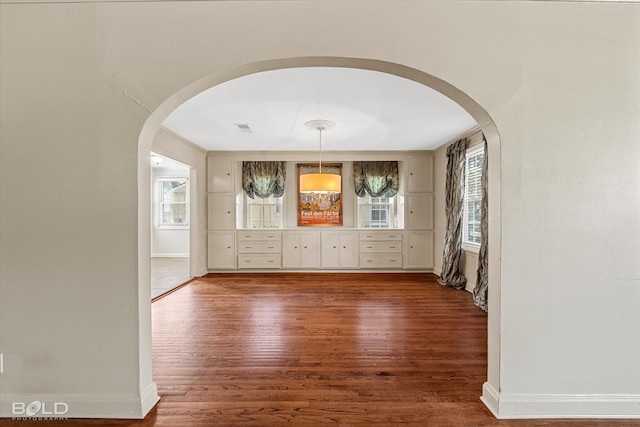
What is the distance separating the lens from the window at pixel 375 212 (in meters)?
6.35

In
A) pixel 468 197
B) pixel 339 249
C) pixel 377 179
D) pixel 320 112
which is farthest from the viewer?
pixel 377 179

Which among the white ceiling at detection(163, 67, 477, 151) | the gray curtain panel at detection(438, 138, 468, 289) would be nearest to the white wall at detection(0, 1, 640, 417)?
the white ceiling at detection(163, 67, 477, 151)

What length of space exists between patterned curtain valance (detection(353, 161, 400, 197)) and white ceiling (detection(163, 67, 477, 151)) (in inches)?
32.7

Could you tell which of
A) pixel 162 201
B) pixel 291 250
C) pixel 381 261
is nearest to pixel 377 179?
pixel 381 261

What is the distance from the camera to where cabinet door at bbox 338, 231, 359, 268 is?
5906mm

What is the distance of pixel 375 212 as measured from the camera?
20.9 ft

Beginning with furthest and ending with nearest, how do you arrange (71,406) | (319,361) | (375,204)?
(375,204), (319,361), (71,406)

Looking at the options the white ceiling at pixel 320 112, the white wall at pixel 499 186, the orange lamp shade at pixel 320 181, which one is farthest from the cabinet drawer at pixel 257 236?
the white wall at pixel 499 186

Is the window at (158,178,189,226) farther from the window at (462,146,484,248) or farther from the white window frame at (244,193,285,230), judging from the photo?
the window at (462,146,484,248)

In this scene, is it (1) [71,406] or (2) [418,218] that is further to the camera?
(2) [418,218]

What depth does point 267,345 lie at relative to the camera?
2619 millimetres

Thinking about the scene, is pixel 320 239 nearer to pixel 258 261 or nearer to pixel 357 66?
pixel 258 261

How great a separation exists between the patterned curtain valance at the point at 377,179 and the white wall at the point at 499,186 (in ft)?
14.7

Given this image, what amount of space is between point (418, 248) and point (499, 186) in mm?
4353
